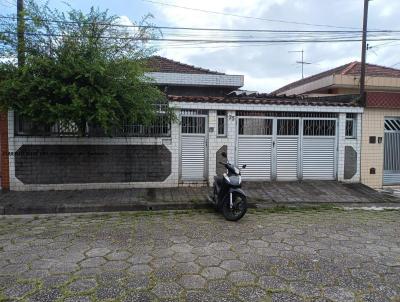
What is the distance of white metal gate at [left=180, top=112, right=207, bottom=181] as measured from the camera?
979cm

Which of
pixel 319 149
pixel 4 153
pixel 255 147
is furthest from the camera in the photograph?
pixel 319 149

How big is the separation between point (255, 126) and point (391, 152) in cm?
458

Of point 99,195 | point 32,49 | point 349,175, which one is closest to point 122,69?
point 32,49

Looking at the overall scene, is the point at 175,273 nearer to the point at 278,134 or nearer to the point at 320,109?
the point at 278,134

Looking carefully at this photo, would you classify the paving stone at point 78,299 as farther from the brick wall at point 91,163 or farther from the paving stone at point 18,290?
the brick wall at point 91,163

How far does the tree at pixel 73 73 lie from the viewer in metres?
7.33

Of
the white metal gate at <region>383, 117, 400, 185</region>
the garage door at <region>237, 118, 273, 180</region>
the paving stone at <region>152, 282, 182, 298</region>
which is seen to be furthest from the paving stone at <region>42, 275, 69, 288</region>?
the white metal gate at <region>383, 117, 400, 185</region>

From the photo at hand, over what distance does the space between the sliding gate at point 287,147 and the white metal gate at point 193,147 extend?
109cm

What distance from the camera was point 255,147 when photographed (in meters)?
10.2

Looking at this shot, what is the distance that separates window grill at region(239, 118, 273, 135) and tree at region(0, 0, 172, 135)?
327 cm

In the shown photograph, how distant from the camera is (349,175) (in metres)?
10.6

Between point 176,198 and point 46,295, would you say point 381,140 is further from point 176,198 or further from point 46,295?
point 46,295

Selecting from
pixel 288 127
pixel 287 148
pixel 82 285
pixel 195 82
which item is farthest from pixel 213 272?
pixel 195 82

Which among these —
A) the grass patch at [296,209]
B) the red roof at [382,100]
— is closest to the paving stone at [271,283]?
the grass patch at [296,209]
